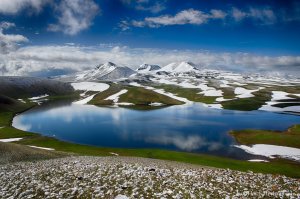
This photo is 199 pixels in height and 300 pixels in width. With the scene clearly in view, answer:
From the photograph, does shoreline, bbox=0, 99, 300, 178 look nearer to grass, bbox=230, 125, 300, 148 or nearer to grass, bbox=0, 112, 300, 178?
grass, bbox=0, 112, 300, 178

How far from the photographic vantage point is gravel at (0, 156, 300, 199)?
19891mm

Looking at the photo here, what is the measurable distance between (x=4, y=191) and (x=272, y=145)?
6539 cm

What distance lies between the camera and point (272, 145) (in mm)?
73000

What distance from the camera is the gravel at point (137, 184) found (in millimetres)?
19891

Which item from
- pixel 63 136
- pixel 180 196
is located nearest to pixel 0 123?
pixel 63 136

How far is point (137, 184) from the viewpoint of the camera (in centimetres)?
2216

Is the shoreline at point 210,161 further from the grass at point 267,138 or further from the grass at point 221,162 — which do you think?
the grass at point 267,138

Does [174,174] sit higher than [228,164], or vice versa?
[174,174]

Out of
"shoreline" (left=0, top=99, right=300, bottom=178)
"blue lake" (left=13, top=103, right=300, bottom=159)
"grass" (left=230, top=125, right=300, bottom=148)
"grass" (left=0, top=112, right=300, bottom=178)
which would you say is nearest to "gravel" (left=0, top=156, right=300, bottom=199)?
"shoreline" (left=0, top=99, right=300, bottom=178)

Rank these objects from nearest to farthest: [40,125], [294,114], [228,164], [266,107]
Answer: [228,164], [40,125], [294,114], [266,107]

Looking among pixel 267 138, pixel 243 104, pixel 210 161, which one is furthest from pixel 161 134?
pixel 243 104

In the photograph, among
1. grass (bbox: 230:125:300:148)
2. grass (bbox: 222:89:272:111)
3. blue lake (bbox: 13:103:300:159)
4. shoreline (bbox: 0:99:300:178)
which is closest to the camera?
shoreline (bbox: 0:99:300:178)

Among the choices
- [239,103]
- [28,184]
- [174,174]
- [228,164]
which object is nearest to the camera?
[28,184]

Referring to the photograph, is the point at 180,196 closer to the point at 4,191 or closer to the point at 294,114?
the point at 4,191
